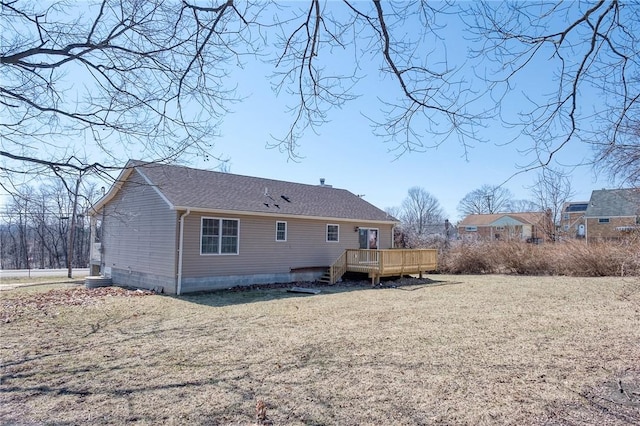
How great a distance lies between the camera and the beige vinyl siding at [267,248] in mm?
12992

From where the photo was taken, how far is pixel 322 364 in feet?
17.4

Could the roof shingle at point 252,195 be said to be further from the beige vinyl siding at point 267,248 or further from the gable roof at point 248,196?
the beige vinyl siding at point 267,248

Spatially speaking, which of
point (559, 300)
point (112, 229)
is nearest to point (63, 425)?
point (559, 300)

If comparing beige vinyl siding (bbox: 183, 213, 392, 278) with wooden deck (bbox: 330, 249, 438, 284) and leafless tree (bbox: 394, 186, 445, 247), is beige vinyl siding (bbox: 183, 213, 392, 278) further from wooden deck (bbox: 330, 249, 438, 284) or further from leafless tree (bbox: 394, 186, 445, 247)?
leafless tree (bbox: 394, 186, 445, 247)

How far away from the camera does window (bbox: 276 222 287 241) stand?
1540 centimetres

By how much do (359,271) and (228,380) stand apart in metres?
11.8

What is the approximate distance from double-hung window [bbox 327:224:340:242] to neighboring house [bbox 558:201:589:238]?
23.6 meters

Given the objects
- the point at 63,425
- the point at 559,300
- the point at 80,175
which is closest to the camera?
the point at 63,425

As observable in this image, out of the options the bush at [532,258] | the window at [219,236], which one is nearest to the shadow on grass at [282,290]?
the window at [219,236]

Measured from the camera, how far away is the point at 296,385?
4539 mm

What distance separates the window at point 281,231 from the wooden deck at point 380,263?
2.20 metres

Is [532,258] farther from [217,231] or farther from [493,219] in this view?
[493,219]

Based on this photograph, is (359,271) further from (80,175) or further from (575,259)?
(80,175)

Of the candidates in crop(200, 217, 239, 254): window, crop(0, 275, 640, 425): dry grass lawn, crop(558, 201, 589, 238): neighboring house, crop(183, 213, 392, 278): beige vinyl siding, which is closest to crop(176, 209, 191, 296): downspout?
crop(183, 213, 392, 278): beige vinyl siding
